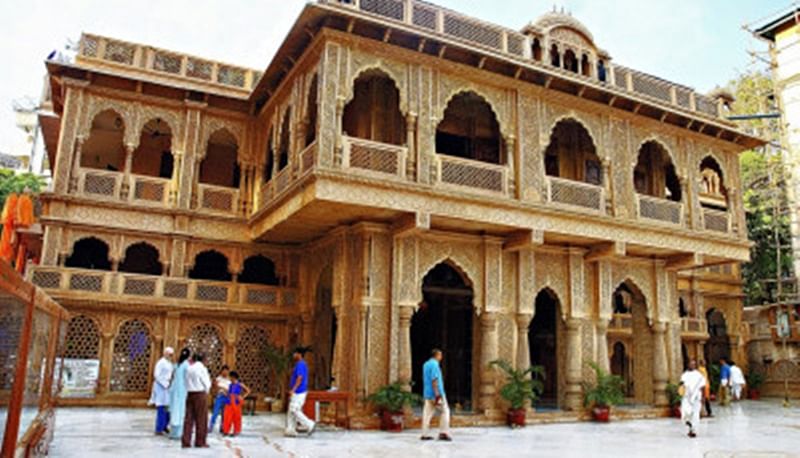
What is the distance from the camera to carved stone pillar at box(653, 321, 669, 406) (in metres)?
15.0

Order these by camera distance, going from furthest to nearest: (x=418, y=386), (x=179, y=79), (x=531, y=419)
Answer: (x=418, y=386) → (x=179, y=79) → (x=531, y=419)

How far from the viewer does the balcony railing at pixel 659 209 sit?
47.4ft

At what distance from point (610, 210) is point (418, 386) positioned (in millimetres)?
6787

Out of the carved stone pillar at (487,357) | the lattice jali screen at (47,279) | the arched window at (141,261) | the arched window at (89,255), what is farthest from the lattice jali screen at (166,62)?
the carved stone pillar at (487,357)

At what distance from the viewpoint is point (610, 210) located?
14039mm

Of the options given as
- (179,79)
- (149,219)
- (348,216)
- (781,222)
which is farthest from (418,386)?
(781,222)

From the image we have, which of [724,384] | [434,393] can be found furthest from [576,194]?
[724,384]

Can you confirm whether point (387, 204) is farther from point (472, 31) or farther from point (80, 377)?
point (80, 377)

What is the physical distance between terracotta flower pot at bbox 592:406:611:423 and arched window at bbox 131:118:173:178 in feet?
41.5

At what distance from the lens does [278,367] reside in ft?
47.6

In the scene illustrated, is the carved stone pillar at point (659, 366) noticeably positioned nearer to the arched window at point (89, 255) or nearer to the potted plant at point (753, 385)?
the potted plant at point (753, 385)

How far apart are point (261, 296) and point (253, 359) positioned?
1.56 meters

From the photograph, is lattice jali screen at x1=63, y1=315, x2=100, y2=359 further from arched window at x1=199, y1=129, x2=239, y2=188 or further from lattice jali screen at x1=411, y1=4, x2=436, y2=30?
lattice jali screen at x1=411, y1=4, x2=436, y2=30

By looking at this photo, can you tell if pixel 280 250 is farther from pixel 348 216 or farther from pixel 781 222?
pixel 781 222
